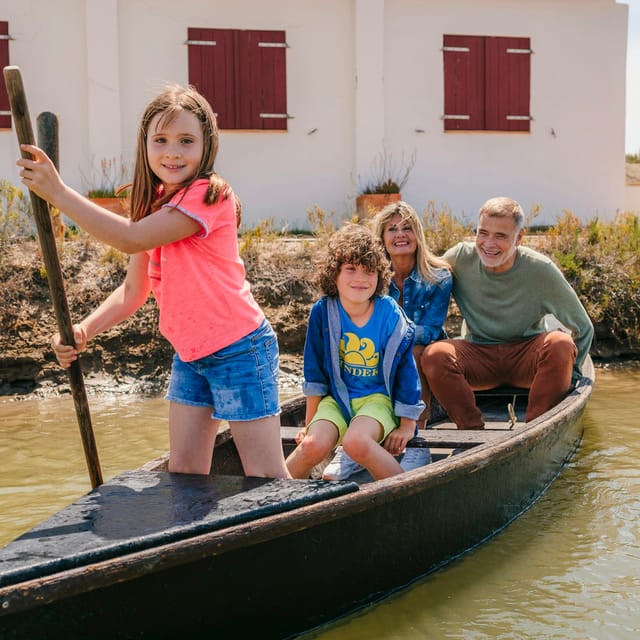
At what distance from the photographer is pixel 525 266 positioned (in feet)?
17.8

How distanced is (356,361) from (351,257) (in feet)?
1.48

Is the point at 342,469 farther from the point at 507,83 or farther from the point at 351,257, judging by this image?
the point at 507,83

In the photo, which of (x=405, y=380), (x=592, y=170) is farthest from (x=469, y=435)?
(x=592, y=170)

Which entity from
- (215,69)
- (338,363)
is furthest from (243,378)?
(215,69)

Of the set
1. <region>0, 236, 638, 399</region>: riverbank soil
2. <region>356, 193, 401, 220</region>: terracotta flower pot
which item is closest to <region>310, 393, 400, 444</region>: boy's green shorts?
<region>0, 236, 638, 399</region>: riverbank soil

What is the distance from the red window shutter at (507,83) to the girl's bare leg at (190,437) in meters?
10.2

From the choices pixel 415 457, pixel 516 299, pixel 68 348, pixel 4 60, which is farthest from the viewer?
pixel 4 60

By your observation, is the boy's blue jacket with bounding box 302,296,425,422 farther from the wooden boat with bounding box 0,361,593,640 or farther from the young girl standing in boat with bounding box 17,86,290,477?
the young girl standing in boat with bounding box 17,86,290,477

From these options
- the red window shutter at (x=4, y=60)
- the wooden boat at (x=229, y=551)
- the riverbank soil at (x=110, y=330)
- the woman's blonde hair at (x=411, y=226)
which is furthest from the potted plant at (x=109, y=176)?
the wooden boat at (x=229, y=551)

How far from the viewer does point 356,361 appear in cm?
404

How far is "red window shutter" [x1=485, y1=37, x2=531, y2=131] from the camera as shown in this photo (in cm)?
1250

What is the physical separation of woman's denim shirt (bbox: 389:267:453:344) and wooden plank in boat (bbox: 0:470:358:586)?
223cm

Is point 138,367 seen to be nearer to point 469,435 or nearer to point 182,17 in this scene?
point 469,435

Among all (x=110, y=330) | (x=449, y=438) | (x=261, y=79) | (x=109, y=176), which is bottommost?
(x=110, y=330)
